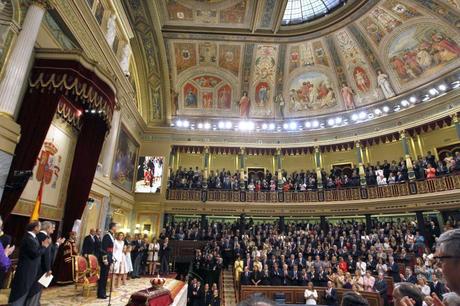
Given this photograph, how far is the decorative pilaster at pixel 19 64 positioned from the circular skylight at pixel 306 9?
14298 mm

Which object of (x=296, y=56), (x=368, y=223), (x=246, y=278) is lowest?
(x=246, y=278)

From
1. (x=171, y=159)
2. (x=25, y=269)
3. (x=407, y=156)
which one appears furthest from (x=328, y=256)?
(x=171, y=159)

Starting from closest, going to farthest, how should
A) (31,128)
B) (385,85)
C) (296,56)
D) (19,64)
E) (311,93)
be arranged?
(19,64), (31,128), (385,85), (296,56), (311,93)

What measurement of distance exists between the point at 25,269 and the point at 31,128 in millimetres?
3105

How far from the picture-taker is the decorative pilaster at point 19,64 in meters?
5.48

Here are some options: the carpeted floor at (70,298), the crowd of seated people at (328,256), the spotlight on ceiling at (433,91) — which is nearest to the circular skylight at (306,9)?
the spotlight on ceiling at (433,91)

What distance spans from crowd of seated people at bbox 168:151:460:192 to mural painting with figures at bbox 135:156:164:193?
124 centimetres

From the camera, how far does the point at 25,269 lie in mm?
4016

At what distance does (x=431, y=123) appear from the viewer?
15125 millimetres

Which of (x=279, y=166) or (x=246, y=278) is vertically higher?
(x=279, y=166)

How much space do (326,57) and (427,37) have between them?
564 cm

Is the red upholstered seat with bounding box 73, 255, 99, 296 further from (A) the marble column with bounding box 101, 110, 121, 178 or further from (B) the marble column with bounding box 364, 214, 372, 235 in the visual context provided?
(B) the marble column with bounding box 364, 214, 372, 235

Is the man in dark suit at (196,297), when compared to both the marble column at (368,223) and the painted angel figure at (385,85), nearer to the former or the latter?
the marble column at (368,223)

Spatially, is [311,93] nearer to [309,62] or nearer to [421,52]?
[309,62]
